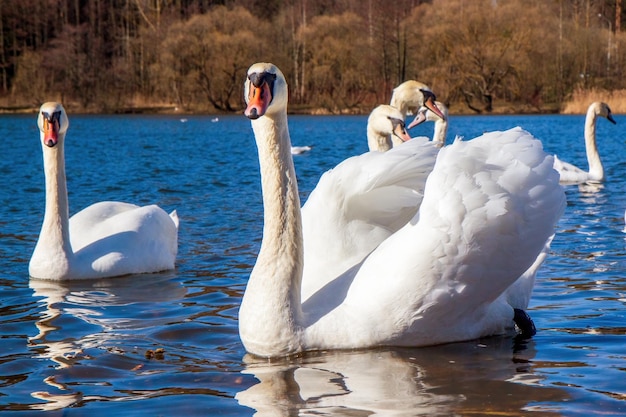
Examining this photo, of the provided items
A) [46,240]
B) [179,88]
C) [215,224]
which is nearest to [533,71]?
[179,88]

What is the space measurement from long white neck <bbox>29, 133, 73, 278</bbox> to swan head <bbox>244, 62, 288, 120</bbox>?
10.1 ft

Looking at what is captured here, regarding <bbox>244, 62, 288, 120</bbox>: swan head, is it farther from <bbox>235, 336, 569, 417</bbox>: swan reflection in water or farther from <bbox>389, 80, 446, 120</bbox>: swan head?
<bbox>389, 80, 446, 120</bbox>: swan head

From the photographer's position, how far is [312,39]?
2242 inches

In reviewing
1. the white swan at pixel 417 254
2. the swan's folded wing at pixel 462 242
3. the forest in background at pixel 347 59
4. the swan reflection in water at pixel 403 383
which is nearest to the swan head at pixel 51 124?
the white swan at pixel 417 254

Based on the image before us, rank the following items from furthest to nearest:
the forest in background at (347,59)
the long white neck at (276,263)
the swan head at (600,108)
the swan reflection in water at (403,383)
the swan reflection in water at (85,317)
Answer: the forest in background at (347,59) < the swan head at (600,108) < the swan reflection in water at (85,317) < the long white neck at (276,263) < the swan reflection in water at (403,383)

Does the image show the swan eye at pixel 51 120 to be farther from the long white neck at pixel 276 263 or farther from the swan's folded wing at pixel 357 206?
the long white neck at pixel 276 263

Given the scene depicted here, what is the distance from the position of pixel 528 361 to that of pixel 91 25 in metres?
67.7

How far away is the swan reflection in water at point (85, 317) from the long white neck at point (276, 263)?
752 millimetres

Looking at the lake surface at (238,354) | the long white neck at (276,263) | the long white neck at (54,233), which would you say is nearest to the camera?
the lake surface at (238,354)

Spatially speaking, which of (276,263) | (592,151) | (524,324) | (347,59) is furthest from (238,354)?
(347,59)

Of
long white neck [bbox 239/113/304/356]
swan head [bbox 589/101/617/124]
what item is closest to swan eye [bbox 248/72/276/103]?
long white neck [bbox 239/113/304/356]

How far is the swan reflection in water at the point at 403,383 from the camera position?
3.79m

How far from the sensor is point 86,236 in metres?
7.68

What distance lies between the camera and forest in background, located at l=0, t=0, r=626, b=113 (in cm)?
5012
